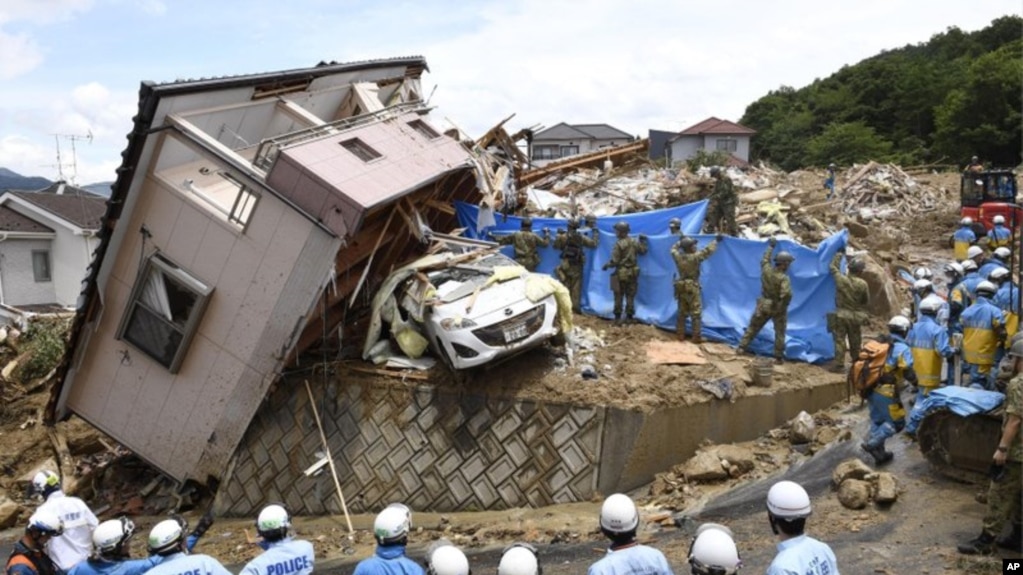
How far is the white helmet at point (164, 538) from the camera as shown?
4371mm

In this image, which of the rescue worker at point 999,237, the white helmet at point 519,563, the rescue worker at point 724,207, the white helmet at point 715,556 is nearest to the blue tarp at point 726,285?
the rescue worker at point 724,207

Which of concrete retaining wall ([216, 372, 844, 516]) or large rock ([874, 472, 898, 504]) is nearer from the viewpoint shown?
large rock ([874, 472, 898, 504])

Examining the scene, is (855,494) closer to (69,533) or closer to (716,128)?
(69,533)

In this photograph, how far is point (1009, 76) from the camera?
35281mm

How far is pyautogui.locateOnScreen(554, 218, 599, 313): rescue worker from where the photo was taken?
12.4m

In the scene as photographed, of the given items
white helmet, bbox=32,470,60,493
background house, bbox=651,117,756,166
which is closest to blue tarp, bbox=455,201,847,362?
white helmet, bbox=32,470,60,493

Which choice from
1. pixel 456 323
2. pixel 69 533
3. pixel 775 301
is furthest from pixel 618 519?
pixel 775 301

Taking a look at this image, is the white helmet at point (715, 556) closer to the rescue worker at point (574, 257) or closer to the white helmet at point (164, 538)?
the white helmet at point (164, 538)

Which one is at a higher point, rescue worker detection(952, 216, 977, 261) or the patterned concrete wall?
rescue worker detection(952, 216, 977, 261)

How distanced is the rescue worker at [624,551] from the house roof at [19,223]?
22.4m

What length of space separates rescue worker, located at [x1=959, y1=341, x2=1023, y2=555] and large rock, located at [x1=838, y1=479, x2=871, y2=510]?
106 cm

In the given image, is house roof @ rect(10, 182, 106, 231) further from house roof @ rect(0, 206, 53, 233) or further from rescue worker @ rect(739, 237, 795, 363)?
rescue worker @ rect(739, 237, 795, 363)

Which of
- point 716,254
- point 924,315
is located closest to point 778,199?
point 716,254

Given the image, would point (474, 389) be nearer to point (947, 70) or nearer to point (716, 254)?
point (716, 254)
